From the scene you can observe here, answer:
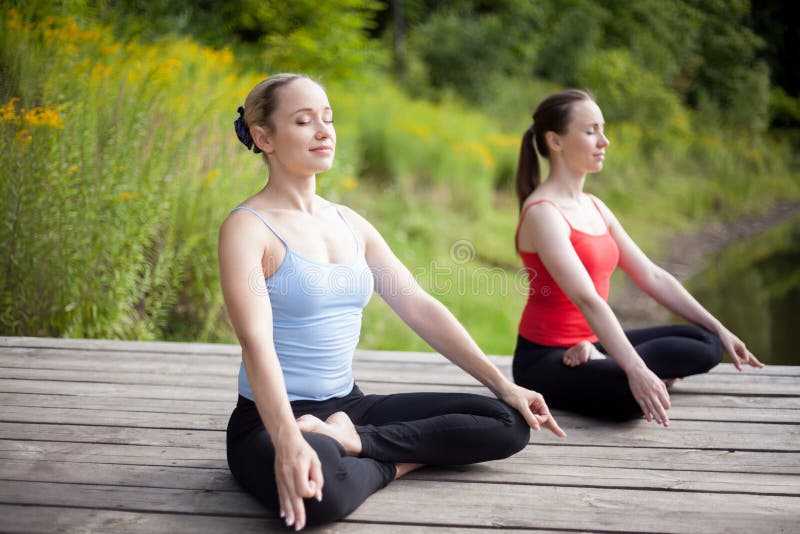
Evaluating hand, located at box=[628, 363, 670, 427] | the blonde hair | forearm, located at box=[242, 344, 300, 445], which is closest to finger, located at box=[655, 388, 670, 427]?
hand, located at box=[628, 363, 670, 427]

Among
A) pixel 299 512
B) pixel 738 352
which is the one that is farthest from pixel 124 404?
pixel 738 352

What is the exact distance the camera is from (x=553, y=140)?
8.77 ft

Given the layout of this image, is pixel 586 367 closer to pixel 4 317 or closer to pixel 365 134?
pixel 4 317

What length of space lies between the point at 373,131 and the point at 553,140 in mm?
5385

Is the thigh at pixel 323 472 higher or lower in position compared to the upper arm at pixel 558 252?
lower

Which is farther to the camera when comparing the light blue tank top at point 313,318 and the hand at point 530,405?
the hand at point 530,405

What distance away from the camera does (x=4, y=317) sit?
353 cm

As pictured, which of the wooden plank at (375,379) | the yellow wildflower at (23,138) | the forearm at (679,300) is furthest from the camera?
the yellow wildflower at (23,138)

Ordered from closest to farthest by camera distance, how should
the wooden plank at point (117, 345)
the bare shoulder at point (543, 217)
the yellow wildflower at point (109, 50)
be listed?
the bare shoulder at point (543, 217) → the wooden plank at point (117, 345) → the yellow wildflower at point (109, 50)

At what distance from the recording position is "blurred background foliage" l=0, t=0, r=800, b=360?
3502 millimetres

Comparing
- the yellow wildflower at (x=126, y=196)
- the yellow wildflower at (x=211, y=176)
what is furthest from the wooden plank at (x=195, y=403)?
the yellow wildflower at (x=211, y=176)

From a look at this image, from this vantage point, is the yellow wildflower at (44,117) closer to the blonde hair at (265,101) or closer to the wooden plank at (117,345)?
the wooden plank at (117,345)

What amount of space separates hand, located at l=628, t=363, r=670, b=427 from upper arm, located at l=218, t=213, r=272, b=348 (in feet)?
3.79

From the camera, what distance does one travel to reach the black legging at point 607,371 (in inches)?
95.2
